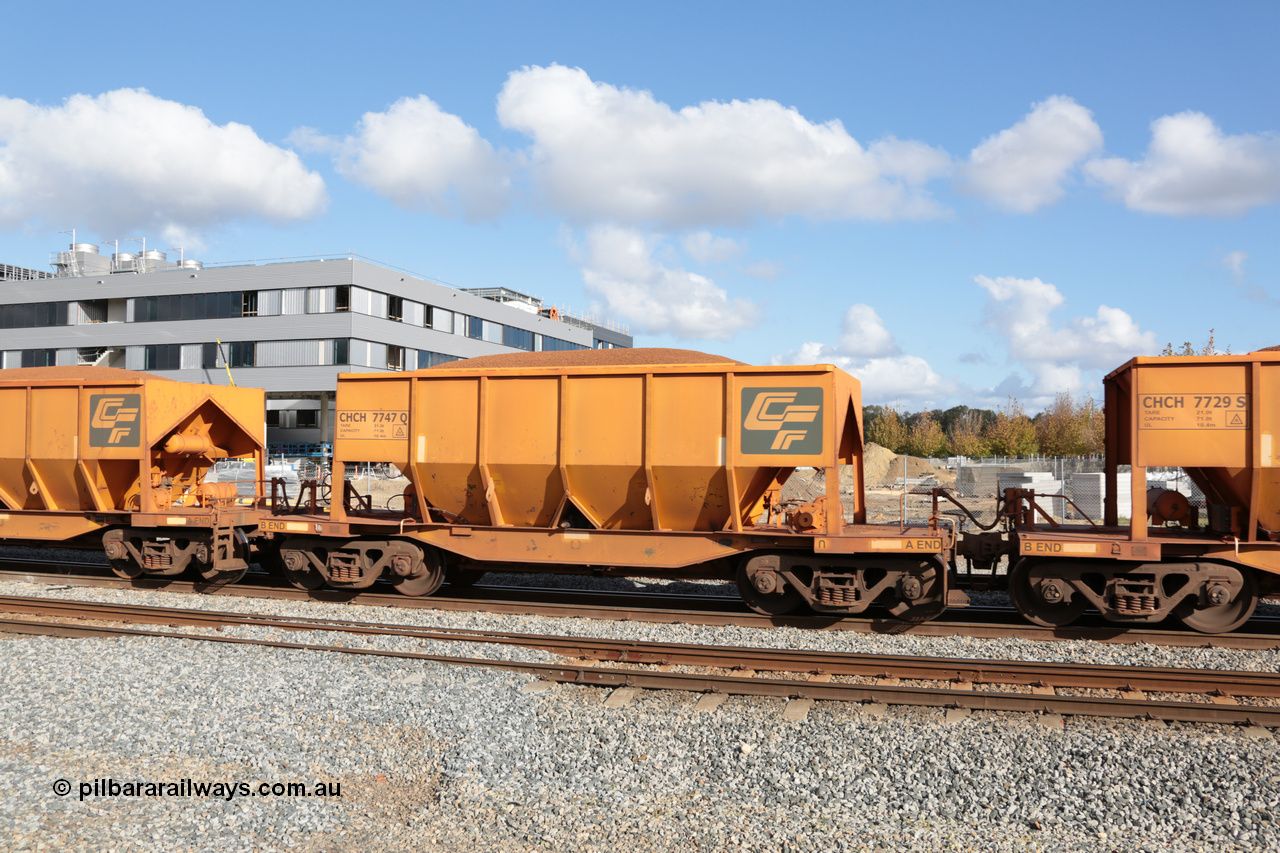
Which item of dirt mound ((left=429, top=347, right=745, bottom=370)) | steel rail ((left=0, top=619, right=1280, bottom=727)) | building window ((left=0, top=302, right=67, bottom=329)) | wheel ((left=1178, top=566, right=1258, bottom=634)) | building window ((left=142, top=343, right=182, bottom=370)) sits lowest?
steel rail ((left=0, top=619, right=1280, bottom=727))

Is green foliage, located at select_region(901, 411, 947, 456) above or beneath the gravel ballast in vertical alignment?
above

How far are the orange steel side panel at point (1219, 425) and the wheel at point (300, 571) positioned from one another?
10.9 meters

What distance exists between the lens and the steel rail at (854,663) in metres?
7.65

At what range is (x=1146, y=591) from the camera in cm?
953

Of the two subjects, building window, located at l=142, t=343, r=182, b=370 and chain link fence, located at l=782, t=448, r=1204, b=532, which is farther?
building window, located at l=142, t=343, r=182, b=370

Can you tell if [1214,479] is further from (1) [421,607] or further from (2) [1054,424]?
(2) [1054,424]

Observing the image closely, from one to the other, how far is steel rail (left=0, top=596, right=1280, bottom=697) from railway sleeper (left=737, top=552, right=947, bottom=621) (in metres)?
1.44

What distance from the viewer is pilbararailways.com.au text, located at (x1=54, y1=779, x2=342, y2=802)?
18.2 ft

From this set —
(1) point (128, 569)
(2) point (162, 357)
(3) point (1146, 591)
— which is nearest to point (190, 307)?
(2) point (162, 357)

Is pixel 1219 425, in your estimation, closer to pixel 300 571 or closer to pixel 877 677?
pixel 877 677

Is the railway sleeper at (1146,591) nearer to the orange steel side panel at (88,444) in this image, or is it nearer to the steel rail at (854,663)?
the steel rail at (854,663)

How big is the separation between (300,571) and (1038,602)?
10.3 meters

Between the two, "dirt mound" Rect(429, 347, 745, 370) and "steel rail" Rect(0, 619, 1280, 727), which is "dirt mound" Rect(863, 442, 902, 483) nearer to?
"dirt mound" Rect(429, 347, 745, 370)

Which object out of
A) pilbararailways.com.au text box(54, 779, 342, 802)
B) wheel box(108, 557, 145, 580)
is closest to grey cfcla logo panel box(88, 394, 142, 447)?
wheel box(108, 557, 145, 580)
